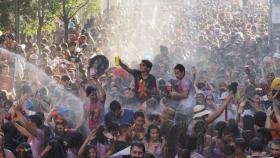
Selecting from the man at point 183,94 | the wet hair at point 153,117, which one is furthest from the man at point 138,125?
the man at point 183,94

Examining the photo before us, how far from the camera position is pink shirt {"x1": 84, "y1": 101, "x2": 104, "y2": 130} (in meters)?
13.4

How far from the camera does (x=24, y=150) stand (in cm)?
1080

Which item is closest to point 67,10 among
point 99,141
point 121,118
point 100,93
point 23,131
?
point 100,93

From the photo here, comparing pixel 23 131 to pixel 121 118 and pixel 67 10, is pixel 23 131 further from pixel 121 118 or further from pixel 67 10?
pixel 67 10

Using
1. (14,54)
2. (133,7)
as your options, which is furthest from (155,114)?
(133,7)

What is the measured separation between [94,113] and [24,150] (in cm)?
270

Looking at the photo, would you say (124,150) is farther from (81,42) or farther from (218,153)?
(81,42)

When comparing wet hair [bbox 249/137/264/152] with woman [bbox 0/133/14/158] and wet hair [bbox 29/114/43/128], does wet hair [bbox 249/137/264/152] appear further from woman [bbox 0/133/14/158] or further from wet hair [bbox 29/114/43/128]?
wet hair [bbox 29/114/43/128]

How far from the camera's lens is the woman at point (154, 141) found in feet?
38.0

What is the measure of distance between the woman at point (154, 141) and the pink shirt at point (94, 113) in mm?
1834

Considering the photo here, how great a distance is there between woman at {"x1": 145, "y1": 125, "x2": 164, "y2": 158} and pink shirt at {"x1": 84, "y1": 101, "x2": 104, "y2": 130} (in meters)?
1.83

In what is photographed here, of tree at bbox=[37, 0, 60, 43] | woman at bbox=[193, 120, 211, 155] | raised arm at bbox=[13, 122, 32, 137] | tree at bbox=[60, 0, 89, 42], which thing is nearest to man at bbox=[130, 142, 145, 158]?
woman at bbox=[193, 120, 211, 155]

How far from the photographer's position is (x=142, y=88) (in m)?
14.4

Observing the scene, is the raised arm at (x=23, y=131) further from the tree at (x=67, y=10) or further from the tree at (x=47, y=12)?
the tree at (x=67, y=10)
